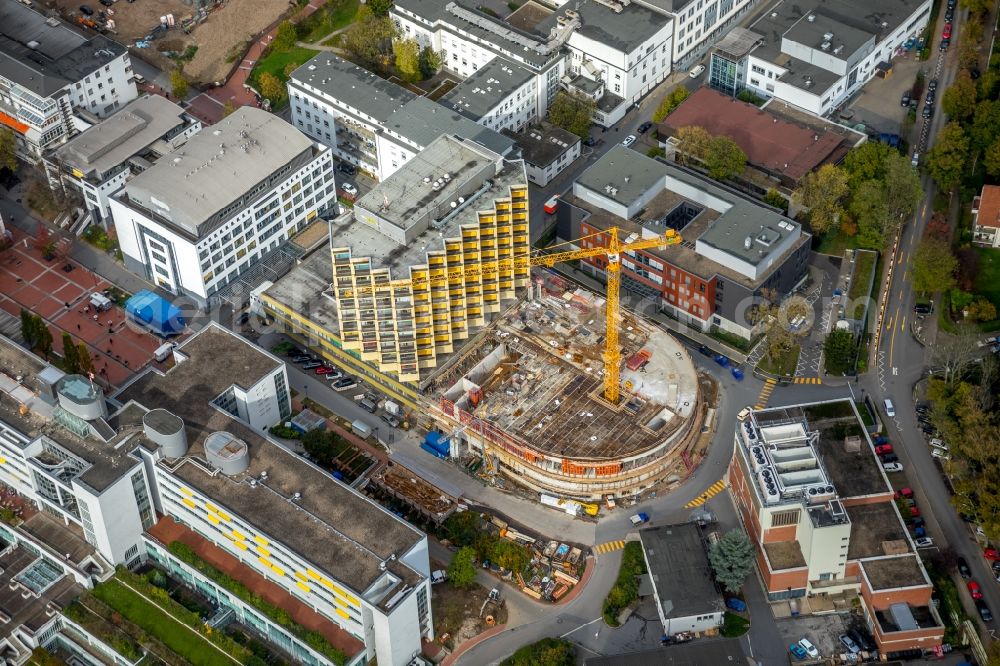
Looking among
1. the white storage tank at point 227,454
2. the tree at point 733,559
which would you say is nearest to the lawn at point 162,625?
the white storage tank at point 227,454

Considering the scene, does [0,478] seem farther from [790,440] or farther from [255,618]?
[790,440]

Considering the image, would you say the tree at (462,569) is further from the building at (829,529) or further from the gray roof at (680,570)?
the building at (829,529)

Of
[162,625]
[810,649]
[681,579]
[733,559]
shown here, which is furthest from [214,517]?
[810,649]

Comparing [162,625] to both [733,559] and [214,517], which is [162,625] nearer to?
[214,517]

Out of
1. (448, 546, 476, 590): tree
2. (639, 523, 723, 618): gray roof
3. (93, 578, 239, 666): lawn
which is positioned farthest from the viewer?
(448, 546, 476, 590): tree

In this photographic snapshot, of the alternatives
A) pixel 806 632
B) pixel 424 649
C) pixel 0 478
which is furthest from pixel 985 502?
pixel 0 478

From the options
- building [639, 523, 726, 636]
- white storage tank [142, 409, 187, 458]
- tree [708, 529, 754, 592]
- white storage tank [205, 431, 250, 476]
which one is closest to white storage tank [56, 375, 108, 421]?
white storage tank [142, 409, 187, 458]

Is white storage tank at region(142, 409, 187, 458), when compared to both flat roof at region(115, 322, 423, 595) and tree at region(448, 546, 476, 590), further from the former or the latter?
tree at region(448, 546, 476, 590)
